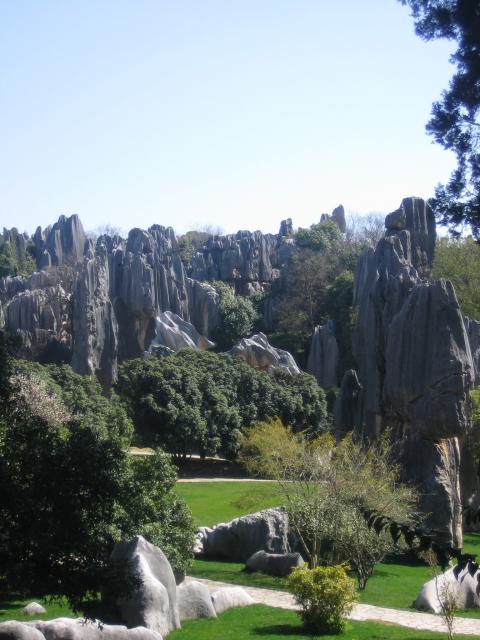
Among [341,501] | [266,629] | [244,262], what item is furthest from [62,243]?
[266,629]

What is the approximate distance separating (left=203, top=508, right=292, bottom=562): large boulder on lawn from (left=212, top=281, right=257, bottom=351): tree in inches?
1983

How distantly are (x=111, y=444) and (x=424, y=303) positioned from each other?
2104 centimetres

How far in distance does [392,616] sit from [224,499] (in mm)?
17312

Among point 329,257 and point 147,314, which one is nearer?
point 147,314

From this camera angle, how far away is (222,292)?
83.8m

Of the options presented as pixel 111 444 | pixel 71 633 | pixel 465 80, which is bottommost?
pixel 71 633

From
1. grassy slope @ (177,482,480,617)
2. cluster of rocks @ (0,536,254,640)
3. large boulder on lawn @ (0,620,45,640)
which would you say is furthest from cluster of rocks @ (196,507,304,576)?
large boulder on lawn @ (0,620,45,640)

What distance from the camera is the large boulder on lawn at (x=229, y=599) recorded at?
744 inches

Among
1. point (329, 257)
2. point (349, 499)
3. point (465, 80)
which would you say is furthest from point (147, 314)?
point (465, 80)

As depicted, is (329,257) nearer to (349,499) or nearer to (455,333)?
(455,333)

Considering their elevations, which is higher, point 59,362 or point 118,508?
point 59,362

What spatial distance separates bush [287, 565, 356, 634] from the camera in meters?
17.3

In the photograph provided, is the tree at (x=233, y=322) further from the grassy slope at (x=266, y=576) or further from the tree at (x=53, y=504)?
the tree at (x=53, y=504)

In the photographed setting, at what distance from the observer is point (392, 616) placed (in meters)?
19.9
